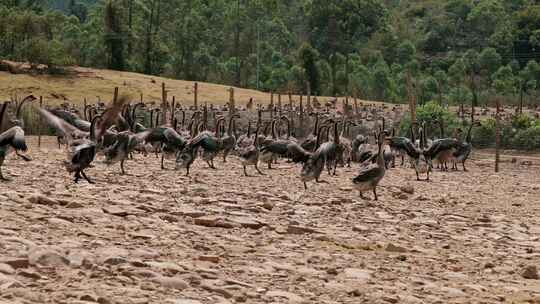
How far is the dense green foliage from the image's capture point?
68.6m

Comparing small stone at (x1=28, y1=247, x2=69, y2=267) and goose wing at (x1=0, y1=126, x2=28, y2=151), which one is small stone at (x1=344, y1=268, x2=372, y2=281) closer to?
small stone at (x1=28, y1=247, x2=69, y2=267)

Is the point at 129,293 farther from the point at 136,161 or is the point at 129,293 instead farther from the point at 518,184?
the point at 518,184

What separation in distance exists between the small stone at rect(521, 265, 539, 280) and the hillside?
41.9 m

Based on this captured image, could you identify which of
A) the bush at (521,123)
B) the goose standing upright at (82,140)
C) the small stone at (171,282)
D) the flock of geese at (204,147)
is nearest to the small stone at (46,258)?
the small stone at (171,282)

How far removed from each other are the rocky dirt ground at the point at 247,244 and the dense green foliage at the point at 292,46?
153ft

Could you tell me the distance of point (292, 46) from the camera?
319 feet

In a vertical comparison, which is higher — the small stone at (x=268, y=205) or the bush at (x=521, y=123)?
the bush at (x=521, y=123)

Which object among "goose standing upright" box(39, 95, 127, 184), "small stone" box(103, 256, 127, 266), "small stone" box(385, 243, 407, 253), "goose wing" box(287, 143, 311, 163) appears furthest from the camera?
"goose wing" box(287, 143, 311, 163)

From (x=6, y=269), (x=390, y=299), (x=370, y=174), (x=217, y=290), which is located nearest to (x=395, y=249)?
(x=390, y=299)

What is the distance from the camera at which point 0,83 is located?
169 feet

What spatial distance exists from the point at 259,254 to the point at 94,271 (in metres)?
2.45

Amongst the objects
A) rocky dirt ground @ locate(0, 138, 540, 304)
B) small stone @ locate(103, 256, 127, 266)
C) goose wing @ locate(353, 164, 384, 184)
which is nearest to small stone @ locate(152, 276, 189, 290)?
rocky dirt ground @ locate(0, 138, 540, 304)

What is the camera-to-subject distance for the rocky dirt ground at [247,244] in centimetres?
720

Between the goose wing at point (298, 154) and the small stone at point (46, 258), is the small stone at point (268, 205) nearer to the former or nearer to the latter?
the small stone at point (46, 258)
